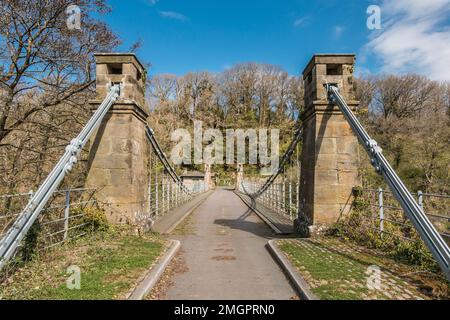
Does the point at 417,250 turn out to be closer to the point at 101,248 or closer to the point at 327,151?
the point at 327,151

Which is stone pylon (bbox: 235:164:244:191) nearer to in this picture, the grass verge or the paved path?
the paved path

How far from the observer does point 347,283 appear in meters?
4.34

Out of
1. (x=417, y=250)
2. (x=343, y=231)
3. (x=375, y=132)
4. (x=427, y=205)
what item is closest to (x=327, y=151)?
(x=343, y=231)

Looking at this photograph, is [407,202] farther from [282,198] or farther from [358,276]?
[282,198]

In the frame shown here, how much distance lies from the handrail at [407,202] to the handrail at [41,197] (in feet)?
17.0

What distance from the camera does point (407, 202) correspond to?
5031 millimetres

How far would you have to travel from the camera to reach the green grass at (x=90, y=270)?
3.87 meters

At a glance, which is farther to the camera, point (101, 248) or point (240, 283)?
point (101, 248)

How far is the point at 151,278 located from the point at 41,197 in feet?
6.64

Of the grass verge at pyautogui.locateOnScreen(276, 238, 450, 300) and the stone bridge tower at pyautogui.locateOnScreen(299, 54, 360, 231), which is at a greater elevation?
the stone bridge tower at pyautogui.locateOnScreen(299, 54, 360, 231)

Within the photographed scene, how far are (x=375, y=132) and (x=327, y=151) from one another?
91.1 ft

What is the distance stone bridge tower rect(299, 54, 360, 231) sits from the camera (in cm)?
784

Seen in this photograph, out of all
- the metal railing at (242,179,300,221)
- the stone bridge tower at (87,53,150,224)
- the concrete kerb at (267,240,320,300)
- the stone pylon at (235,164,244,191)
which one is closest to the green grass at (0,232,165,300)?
the stone bridge tower at (87,53,150,224)

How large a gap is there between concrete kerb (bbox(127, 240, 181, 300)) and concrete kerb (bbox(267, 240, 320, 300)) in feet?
6.36
